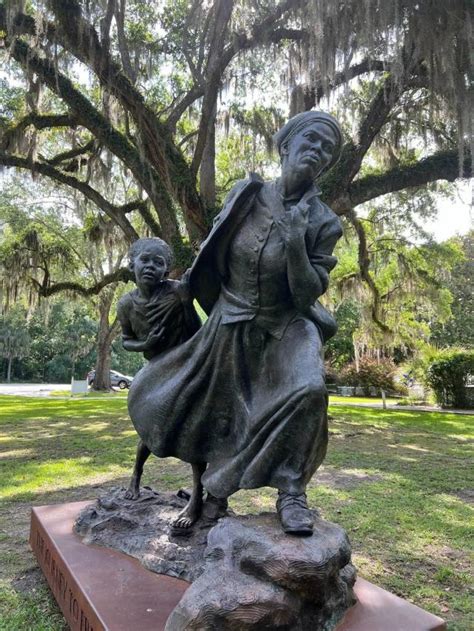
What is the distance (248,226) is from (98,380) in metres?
21.6

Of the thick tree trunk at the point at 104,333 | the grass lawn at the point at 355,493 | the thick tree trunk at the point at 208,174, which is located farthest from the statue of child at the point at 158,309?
the thick tree trunk at the point at 104,333

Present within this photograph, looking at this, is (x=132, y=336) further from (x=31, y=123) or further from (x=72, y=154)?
(x=72, y=154)

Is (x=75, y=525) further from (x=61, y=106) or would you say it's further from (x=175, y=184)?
(x=61, y=106)

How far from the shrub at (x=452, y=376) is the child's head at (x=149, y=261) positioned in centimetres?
1631

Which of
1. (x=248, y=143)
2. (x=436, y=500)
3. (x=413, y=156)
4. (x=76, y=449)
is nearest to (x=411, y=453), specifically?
(x=436, y=500)

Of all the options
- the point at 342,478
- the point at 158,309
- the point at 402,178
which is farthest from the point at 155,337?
the point at 402,178

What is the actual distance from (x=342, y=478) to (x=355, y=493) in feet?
2.67

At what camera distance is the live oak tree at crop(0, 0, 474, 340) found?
340 inches

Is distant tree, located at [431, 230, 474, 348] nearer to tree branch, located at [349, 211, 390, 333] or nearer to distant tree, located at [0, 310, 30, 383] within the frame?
tree branch, located at [349, 211, 390, 333]

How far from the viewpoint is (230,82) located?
11398 millimetres

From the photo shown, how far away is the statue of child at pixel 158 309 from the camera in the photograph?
124 inches

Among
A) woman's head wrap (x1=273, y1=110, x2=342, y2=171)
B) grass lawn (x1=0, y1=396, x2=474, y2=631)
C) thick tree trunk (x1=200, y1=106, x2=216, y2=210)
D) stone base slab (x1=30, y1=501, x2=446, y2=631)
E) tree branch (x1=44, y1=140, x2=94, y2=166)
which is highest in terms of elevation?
tree branch (x1=44, y1=140, x2=94, y2=166)

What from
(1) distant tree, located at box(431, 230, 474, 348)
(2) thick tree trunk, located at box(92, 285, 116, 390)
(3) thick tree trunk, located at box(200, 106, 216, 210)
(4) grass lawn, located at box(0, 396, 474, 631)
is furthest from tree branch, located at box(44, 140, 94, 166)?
(1) distant tree, located at box(431, 230, 474, 348)

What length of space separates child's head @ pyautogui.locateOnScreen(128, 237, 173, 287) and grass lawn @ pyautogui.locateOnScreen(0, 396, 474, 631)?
194 cm
